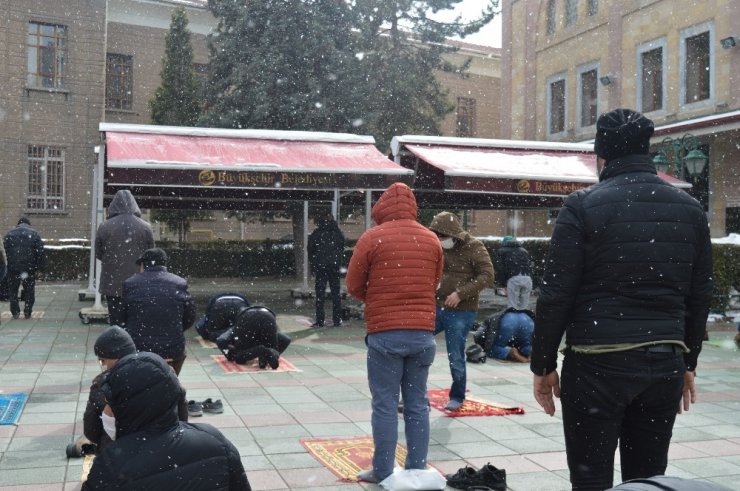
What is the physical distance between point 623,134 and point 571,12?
2724 cm

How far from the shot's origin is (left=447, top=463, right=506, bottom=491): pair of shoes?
15.8ft

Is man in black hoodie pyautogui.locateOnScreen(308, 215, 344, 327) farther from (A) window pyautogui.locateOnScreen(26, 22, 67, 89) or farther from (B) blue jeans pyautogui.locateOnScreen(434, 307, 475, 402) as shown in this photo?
(A) window pyautogui.locateOnScreen(26, 22, 67, 89)

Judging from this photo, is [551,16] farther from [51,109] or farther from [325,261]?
[325,261]

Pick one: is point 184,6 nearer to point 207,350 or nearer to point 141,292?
point 207,350

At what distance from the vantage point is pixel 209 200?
16969mm

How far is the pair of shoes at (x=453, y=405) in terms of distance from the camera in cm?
688

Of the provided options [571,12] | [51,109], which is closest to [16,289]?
[51,109]

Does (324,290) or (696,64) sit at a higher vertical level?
(696,64)

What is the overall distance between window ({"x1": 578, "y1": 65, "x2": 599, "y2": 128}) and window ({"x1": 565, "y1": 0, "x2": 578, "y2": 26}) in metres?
2.14

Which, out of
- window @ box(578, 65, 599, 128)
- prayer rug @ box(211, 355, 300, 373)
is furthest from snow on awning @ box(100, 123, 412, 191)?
window @ box(578, 65, 599, 128)

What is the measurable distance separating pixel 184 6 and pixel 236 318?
86.2ft

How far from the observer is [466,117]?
41.7m

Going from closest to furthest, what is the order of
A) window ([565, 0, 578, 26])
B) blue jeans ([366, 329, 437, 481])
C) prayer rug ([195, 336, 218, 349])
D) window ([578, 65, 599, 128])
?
1. blue jeans ([366, 329, 437, 481])
2. prayer rug ([195, 336, 218, 349])
3. window ([578, 65, 599, 128])
4. window ([565, 0, 578, 26])

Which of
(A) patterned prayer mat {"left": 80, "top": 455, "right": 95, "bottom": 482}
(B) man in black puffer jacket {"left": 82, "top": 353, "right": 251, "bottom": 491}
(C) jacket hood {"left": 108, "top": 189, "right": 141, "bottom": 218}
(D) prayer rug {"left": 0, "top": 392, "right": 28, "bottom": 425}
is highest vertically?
(C) jacket hood {"left": 108, "top": 189, "right": 141, "bottom": 218}
